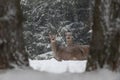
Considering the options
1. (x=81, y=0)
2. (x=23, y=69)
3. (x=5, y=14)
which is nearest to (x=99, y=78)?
(x=23, y=69)

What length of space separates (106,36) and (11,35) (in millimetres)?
935

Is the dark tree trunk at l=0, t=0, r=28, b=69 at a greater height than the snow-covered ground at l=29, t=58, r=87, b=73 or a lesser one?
greater

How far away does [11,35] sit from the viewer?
4.22 metres

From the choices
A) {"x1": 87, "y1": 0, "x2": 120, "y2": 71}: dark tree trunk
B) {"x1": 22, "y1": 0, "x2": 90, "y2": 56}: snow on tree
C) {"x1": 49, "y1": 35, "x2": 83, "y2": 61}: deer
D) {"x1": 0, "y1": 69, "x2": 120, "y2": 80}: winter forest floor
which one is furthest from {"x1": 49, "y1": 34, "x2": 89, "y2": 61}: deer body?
{"x1": 0, "y1": 69, "x2": 120, "y2": 80}: winter forest floor

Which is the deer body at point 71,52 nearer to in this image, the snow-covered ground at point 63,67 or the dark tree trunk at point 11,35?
the snow-covered ground at point 63,67

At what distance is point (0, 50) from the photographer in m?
4.17

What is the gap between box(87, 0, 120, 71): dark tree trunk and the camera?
13.1 feet

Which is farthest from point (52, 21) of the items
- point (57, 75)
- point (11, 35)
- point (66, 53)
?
point (57, 75)

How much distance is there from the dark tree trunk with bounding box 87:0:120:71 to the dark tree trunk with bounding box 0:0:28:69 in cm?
73

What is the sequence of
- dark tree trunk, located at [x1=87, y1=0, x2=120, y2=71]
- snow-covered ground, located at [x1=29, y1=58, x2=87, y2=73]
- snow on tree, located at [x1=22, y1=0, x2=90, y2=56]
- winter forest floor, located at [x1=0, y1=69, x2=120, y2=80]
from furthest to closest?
snow on tree, located at [x1=22, y1=0, x2=90, y2=56] → snow-covered ground, located at [x1=29, y1=58, x2=87, y2=73] → dark tree trunk, located at [x1=87, y1=0, x2=120, y2=71] → winter forest floor, located at [x1=0, y1=69, x2=120, y2=80]

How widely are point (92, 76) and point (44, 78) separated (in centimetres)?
44

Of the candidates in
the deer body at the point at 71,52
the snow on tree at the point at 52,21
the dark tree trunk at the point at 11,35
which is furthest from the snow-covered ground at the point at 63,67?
the snow on tree at the point at 52,21

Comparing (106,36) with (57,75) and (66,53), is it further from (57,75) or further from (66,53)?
(66,53)

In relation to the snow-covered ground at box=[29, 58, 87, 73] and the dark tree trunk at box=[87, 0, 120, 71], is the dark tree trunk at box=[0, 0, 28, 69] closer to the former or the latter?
the snow-covered ground at box=[29, 58, 87, 73]
